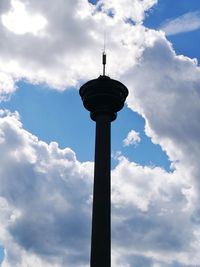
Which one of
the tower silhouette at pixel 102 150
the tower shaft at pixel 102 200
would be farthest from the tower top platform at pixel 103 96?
the tower shaft at pixel 102 200

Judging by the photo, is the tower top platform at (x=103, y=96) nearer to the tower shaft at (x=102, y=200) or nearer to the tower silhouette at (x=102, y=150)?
the tower silhouette at (x=102, y=150)

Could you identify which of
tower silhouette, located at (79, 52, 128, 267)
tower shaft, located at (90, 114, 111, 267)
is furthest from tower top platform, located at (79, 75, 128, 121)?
tower shaft, located at (90, 114, 111, 267)

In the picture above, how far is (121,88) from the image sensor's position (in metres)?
126

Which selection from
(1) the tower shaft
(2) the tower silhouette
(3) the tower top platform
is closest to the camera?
(1) the tower shaft

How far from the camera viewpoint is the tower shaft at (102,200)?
10838cm

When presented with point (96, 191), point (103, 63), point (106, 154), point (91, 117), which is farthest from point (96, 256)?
point (103, 63)

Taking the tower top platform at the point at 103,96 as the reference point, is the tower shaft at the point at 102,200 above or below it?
below

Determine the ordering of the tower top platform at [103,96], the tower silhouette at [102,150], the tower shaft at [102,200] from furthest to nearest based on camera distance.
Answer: the tower top platform at [103,96] → the tower silhouette at [102,150] → the tower shaft at [102,200]

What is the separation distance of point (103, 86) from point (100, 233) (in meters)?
40.1

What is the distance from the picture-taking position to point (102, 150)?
119125 mm

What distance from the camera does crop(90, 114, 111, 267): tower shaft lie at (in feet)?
356

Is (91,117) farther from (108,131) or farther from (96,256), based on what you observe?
(96,256)

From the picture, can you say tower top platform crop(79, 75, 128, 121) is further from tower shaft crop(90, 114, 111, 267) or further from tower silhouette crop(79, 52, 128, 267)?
tower shaft crop(90, 114, 111, 267)

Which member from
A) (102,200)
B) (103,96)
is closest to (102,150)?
(102,200)
